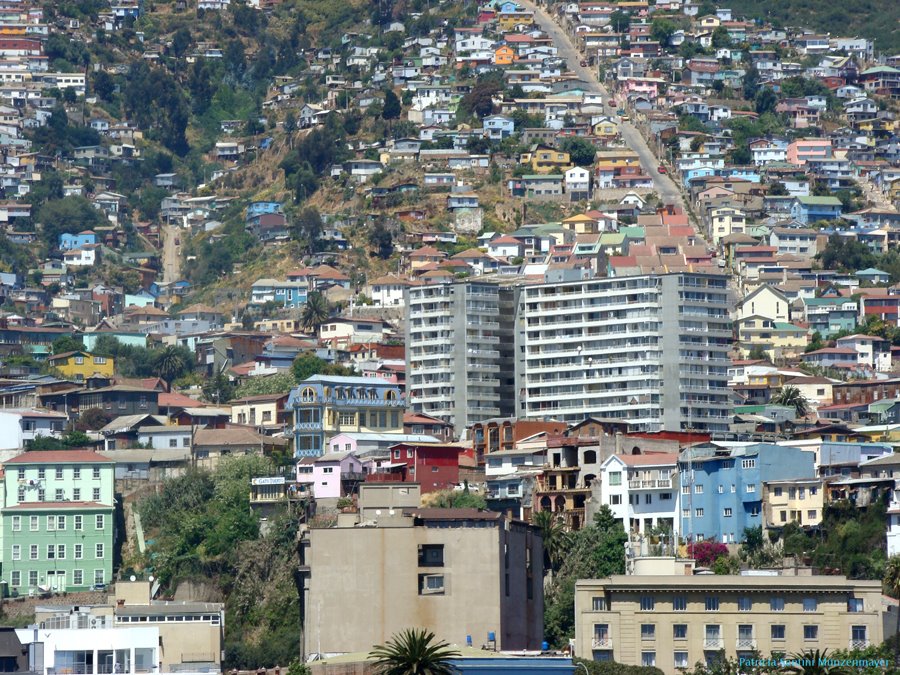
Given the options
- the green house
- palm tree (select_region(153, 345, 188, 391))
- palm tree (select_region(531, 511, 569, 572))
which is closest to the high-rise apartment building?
palm tree (select_region(531, 511, 569, 572))

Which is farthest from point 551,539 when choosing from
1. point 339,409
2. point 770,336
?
point 770,336

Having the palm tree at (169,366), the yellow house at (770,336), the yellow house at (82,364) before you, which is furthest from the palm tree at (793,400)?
the yellow house at (82,364)

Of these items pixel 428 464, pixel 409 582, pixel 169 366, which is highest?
pixel 169 366

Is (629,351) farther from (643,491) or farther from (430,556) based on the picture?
(430,556)

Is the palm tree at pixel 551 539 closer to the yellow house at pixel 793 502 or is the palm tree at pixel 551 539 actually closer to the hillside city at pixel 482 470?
the hillside city at pixel 482 470

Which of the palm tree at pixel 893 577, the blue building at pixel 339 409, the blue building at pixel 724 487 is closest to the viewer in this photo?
the palm tree at pixel 893 577

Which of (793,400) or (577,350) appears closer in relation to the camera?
(577,350)

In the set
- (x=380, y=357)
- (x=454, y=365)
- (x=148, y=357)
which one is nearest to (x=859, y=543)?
(x=454, y=365)
